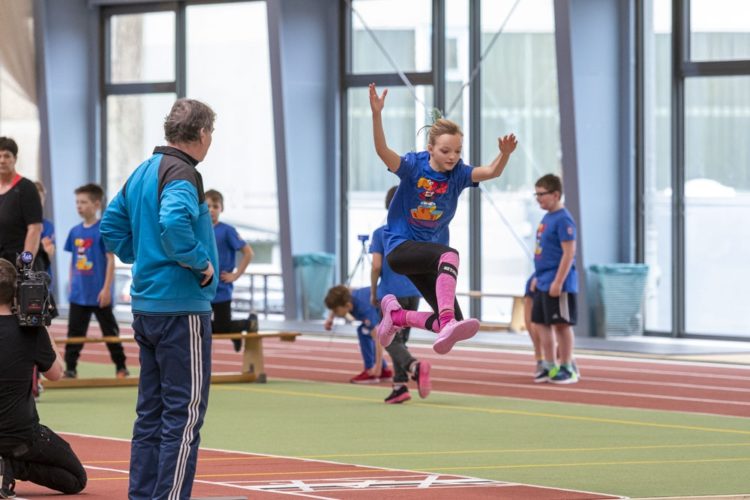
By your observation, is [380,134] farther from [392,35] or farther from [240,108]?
[240,108]

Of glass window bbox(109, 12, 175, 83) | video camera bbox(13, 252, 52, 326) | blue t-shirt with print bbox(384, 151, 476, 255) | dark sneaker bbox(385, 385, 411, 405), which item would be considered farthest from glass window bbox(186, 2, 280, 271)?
video camera bbox(13, 252, 52, 326)

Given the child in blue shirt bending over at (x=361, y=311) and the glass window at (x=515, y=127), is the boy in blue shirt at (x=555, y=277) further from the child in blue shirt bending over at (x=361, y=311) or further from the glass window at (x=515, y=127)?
the glass window at (x=515, y=127)

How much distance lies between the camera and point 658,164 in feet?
59.4

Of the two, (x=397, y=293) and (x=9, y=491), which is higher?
(x=397, y=293)

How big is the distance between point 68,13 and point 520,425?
597 inches

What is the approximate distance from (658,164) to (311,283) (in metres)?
5.16

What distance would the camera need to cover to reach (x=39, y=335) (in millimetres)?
6594

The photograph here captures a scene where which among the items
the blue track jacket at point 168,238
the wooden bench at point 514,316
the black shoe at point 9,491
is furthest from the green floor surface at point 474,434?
the wooden bench at point 514,316

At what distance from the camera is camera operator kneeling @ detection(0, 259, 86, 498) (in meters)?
6.52

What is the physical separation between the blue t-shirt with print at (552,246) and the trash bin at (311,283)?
8073mm

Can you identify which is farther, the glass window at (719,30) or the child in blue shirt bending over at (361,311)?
the glass window at (719,30)

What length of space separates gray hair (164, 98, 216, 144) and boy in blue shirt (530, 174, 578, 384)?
6882mm

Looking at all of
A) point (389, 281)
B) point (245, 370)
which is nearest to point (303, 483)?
point (389, 281)

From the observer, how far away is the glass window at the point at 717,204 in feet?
57.9
